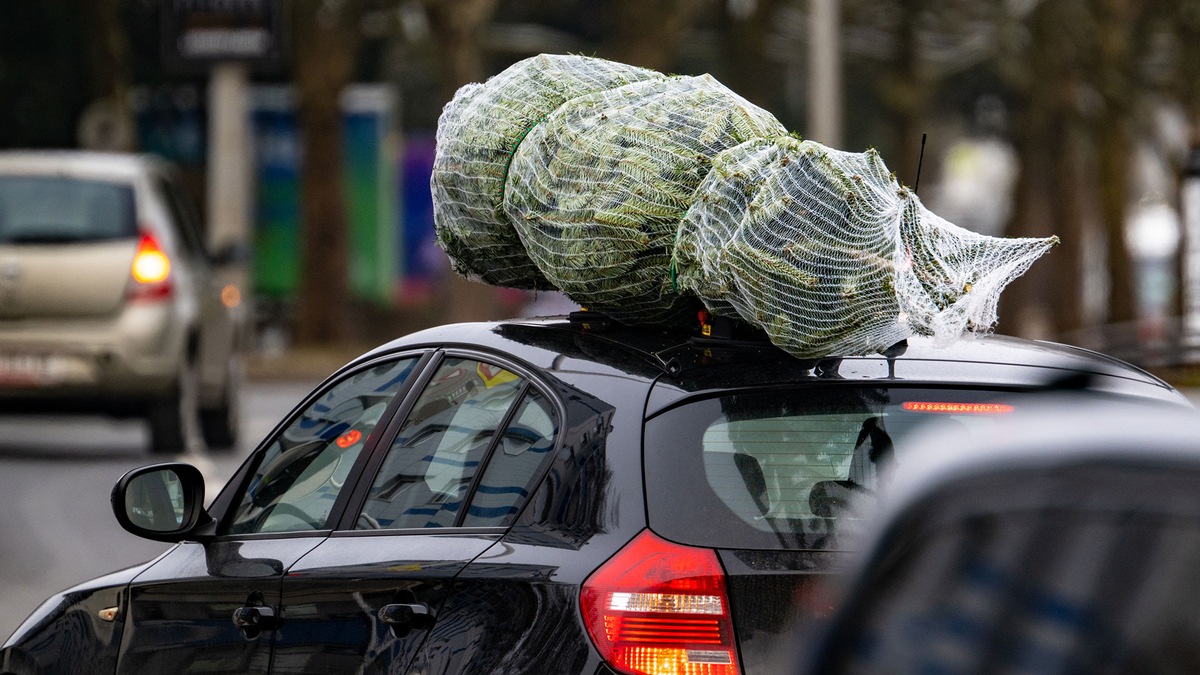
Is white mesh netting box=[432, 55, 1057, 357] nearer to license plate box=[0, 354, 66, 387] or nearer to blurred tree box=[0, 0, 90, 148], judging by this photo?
license plate box=[0, 354, 66, 387]

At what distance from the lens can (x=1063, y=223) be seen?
34906 millimetres

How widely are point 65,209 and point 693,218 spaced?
→ 9.53 metres

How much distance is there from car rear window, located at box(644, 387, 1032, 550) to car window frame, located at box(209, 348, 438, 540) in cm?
81

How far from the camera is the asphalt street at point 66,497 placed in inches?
347

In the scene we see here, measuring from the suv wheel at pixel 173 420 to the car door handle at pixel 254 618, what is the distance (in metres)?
8.98

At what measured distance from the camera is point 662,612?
316 cm

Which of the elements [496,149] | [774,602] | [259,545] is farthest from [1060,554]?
[496,149]

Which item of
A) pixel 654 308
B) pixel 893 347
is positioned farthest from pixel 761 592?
pixel 654 308

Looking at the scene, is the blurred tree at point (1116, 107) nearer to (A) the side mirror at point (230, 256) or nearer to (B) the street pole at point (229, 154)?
(B) the street pole at point (229, 154)

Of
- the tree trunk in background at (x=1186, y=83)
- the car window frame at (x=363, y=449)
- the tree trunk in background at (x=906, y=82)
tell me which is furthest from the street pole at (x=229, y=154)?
the car window frame at (x=363, y=449)

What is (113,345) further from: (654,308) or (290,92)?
(290,92)

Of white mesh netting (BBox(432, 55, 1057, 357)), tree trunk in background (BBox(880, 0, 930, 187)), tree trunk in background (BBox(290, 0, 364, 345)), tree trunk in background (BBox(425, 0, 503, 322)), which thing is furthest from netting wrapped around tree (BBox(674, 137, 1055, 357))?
tree trunk in background (BBox(880, 0, 930, 187))

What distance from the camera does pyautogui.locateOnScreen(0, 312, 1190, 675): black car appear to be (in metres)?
3.19

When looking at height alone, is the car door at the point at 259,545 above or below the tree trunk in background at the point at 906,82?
below
